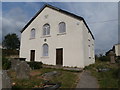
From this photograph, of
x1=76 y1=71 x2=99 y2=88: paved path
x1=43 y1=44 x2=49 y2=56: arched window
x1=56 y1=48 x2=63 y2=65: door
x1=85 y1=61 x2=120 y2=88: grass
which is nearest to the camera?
x1=76 y1=71 x2=99 y2=88: paved path

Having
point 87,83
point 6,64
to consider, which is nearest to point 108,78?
point 87,83

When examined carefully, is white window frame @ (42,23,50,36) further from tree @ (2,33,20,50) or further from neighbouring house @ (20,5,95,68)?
tree @ (2,33,20,50)

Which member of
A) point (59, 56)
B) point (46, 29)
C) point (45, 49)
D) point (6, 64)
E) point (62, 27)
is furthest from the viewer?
point (46, 29)

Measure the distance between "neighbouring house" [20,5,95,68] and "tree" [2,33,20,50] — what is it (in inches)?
1186

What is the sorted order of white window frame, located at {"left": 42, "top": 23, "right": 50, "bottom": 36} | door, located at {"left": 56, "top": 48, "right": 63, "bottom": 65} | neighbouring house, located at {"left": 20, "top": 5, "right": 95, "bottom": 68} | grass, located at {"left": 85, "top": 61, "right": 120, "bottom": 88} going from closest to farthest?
grass, located at {"left": 85, "top": 61, "right": 120, "bottom": 88} → neighbouring house, located at {"left": 20, "top": 5, "right": 95, "bottom": 68} → door, located at {"left": 56, "top": 48, "right": 63, "bottom": 65} → white window frame, located at {"left": 42, "top": 23, "right": 50, "bottom": 36}

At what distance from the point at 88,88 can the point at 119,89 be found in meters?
1.68

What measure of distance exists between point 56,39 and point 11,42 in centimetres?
3707

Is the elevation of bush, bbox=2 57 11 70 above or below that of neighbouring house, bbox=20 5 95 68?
below

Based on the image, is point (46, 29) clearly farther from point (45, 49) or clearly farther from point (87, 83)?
point (87, 83)

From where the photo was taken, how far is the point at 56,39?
57.6ft

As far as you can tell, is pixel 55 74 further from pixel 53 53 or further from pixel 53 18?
pixel 53 18

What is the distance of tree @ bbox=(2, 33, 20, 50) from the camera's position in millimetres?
48906

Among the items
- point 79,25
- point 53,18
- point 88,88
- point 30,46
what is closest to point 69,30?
point 79,25

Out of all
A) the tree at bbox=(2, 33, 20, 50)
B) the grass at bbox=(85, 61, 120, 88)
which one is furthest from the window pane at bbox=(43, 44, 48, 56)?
the tree at bbox=(2, 33, 20, 50)
